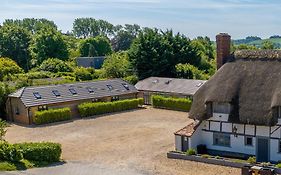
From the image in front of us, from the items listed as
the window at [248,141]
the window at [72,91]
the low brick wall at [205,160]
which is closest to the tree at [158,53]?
the window at [72,91]

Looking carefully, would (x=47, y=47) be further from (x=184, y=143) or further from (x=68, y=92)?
(x=184, y=143)

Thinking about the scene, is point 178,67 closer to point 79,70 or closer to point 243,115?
point 79,70

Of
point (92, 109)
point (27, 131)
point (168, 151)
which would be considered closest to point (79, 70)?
point (92, 109)

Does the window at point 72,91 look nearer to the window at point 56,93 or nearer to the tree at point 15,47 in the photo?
the window at point 56,93

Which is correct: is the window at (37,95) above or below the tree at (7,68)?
below

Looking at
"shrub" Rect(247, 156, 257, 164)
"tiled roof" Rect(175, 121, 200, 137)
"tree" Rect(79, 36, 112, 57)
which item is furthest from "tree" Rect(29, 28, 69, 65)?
"shrub" Rect(247, 156, 257, 164)

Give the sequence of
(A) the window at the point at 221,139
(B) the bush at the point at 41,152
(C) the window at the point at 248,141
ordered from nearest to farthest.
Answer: (B) the bush at the point at 41,152 → (C) the window at the point at 248,141 → (A) the window at the point at 221,139
